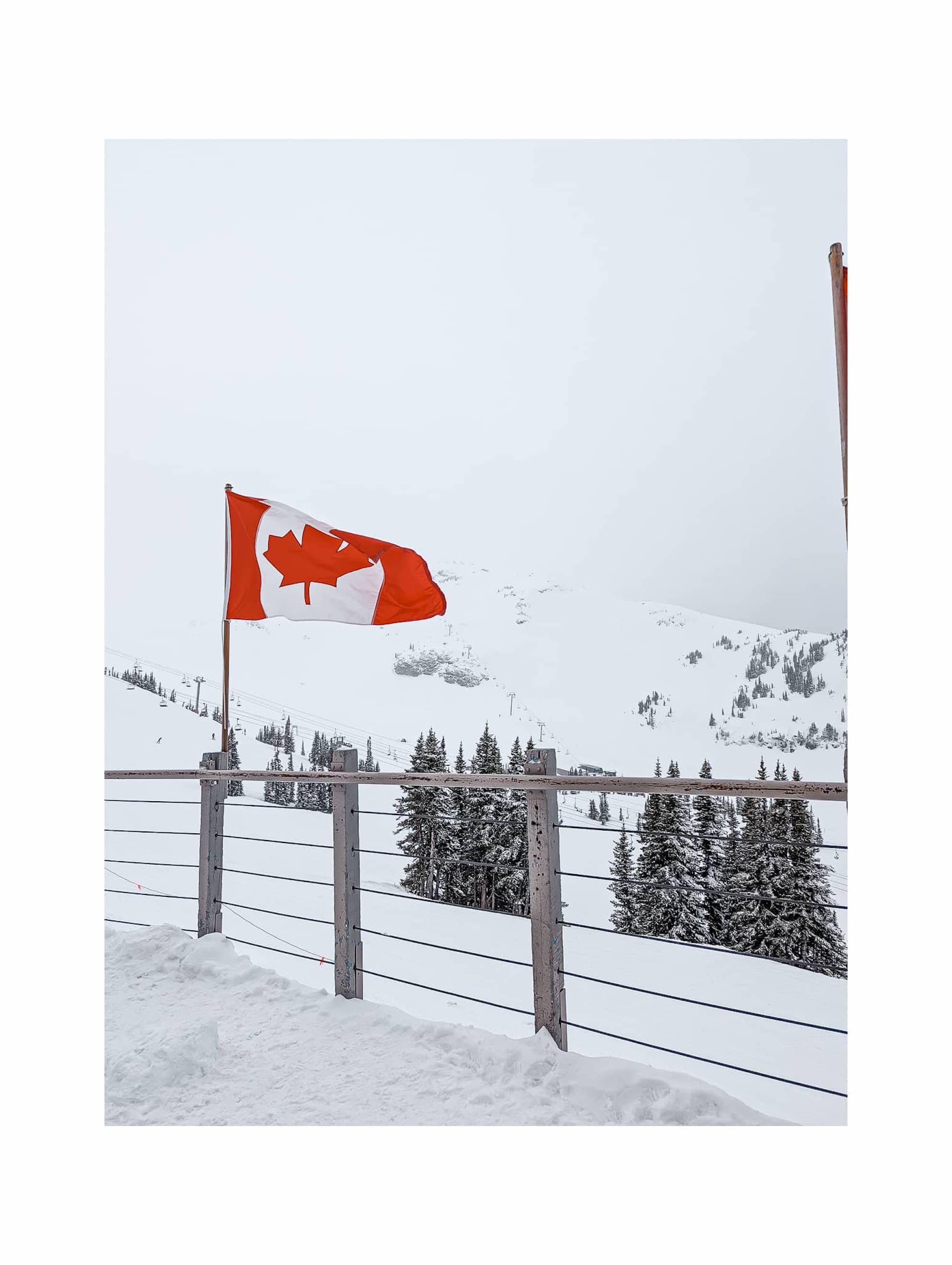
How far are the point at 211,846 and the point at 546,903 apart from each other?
1708 millimetres

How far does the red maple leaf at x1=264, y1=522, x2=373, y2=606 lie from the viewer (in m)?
3.46

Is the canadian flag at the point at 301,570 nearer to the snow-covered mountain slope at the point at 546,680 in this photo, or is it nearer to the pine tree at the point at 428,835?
the pine tree at the point at 428,835

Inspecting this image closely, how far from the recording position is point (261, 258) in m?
7.18

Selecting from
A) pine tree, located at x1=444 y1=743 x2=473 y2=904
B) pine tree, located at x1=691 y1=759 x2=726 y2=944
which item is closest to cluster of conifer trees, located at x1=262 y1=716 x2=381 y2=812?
pine tree, located at x1=444 y1=743 x2=473 y2=904

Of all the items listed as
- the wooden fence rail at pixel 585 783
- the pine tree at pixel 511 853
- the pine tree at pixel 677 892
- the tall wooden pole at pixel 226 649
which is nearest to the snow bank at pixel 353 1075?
the wooden fence rail at pixel 585 783

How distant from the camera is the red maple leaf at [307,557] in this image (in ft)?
11.4

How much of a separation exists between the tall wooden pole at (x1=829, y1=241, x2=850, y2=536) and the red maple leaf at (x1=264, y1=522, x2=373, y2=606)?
2.41m

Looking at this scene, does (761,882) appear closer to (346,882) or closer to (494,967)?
(494,967)

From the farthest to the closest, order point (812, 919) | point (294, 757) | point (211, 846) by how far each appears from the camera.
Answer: point (294, 757), point (812, 919), point (211, 846)

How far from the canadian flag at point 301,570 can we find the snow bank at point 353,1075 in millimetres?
1769

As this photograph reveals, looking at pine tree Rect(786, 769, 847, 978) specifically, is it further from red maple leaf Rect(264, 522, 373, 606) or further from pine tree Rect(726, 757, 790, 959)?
red maple leaf Rect(264, 522, 373, 606)

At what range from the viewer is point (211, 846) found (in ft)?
9.87

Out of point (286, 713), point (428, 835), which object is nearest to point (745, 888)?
point (428, 835)

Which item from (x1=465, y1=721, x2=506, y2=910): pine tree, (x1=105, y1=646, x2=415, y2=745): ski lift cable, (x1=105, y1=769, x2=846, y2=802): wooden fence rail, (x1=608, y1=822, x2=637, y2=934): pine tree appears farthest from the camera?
(x1=105, y1=646, x2=415, y2=745): ski lift cable
